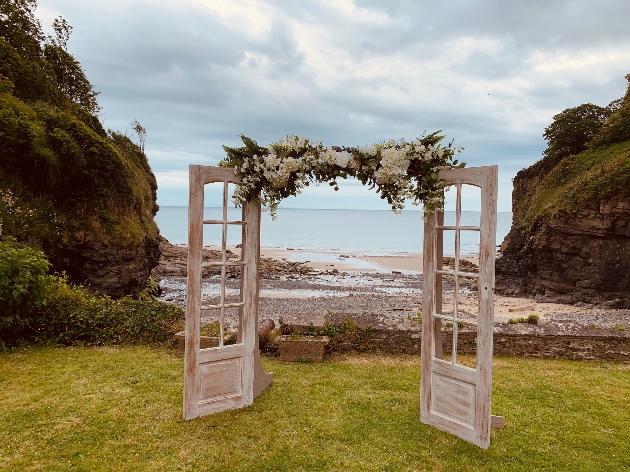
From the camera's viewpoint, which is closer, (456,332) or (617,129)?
(456,332)

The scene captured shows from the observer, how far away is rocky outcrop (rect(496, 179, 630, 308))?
60.2ft

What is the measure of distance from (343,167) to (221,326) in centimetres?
214

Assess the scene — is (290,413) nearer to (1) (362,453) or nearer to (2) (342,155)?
(1) (362,453)

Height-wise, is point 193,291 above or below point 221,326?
above

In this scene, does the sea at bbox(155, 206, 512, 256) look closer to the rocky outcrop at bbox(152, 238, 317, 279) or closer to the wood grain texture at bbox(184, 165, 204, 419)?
the rocky outcrop at bbox(152, 238, 317, 279)

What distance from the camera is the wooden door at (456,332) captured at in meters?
3.81

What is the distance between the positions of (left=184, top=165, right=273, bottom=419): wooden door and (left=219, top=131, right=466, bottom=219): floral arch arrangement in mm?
222

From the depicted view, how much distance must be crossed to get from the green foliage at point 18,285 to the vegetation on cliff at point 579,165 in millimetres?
21338

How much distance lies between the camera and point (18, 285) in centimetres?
625

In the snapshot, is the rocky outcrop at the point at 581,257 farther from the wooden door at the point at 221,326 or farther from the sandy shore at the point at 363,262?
the wooden door at the point at 221,326

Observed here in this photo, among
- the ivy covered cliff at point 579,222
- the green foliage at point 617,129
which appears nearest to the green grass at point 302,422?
the ivy covered cliff at point 579,222

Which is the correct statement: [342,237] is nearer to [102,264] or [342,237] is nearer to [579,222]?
[579,222]

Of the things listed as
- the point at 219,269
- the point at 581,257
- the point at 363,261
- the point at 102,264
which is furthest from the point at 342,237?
the point at 102,264

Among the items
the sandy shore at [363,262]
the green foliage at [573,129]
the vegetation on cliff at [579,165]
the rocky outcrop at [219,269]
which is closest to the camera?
the vegetation on cliff at [579,165]
